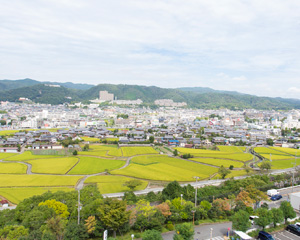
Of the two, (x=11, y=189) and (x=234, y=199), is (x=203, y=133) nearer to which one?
(x=234, y=199)

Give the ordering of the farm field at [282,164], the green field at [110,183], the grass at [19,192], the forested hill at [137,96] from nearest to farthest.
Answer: the grass at [19,192], the green field at [110,183], the farm field at [282,164], the forested hill at [137,96]

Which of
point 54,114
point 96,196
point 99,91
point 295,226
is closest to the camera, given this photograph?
point 295,226

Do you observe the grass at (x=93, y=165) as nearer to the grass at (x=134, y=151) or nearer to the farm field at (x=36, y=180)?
the farm field at (x=36, y=180)

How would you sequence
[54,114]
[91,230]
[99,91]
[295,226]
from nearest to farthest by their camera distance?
1. [91,230]
2. [295,226]
3. [54,114]
4. [99,91]

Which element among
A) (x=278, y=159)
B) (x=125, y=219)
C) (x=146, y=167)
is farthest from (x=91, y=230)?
(x=278, y=159)

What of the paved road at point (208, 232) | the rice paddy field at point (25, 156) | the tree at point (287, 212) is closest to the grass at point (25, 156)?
the rice paddy field at point (25, 156)

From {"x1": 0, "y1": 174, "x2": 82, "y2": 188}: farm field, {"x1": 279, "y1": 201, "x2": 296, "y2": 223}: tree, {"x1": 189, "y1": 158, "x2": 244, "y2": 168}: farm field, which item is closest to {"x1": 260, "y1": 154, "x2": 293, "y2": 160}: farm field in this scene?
{"x1": 189, "y1": 158, "x2": 244, "y2": 168}: farm field

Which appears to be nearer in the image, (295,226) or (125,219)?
(125,219)

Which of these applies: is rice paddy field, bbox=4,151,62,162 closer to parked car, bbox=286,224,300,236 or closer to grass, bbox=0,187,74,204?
grass, bbox=0,187,74,204
